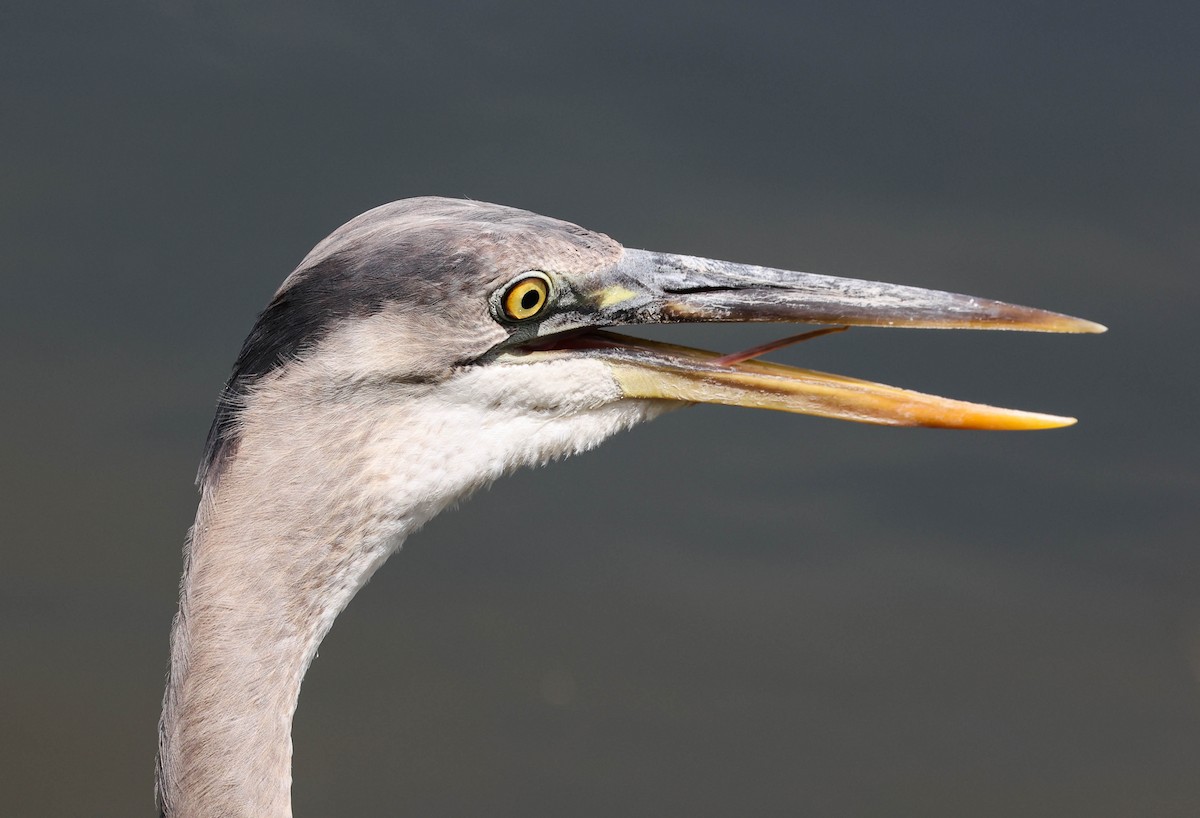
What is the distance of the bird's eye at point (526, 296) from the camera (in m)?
2.57

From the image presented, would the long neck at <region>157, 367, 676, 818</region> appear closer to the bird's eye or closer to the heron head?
the heron head

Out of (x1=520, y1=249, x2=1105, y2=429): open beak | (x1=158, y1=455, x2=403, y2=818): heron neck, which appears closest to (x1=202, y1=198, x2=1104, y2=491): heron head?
(x1=520, y1=249, x2=1105, y2=429): open beak

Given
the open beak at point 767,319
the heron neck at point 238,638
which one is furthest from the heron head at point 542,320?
the heron neck at point 238,638

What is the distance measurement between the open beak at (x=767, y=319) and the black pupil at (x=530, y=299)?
108mm

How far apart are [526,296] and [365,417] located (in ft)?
1.38

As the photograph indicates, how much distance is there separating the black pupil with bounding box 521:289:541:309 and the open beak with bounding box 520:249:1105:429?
11 centimetres

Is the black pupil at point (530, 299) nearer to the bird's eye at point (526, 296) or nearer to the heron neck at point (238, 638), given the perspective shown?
the bird's eye at point (526, 296)

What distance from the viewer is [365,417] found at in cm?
248

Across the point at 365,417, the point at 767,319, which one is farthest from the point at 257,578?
the point at 767,319

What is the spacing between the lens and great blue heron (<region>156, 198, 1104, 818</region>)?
244 cm

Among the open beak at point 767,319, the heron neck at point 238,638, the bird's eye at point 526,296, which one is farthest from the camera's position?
the open beak at point 767,319

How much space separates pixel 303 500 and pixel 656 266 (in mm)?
918

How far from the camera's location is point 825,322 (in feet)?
8.93

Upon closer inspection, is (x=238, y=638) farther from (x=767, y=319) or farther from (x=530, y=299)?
(x=767, y=319)
